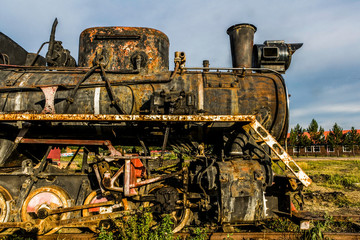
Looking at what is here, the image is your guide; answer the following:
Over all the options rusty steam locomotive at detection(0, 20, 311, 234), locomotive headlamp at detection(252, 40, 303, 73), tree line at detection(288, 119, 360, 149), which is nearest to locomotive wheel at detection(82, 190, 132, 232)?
rusty steam locomotive at detection(0, 20, 311, 234)

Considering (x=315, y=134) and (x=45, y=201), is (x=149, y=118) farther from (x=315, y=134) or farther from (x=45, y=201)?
(x=315, y=134)

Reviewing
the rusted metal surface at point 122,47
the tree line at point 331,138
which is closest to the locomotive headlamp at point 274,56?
the rusted metal surface at point 122,47

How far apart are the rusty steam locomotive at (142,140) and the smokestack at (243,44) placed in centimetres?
37

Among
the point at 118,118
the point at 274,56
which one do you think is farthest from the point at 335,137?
the point at 118,118

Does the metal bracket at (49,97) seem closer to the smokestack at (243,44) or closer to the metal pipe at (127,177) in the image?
the metal pipe at (127,177)

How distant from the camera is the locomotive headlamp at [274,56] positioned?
4.53 meters

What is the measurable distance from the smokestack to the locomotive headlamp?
17 centimetres

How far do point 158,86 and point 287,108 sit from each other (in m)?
2.12

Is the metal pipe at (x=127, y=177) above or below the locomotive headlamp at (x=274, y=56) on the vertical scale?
below

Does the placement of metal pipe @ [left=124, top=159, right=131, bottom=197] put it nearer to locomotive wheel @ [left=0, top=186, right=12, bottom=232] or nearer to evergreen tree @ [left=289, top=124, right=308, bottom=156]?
locomotive wheel @ [left=0, top=186, right=12, bottom=232]

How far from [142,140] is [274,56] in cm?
283

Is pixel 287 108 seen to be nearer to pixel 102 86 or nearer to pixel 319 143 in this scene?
pixel 102 86

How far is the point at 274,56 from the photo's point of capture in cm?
452

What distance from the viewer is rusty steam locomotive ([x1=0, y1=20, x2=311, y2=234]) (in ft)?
11.1
